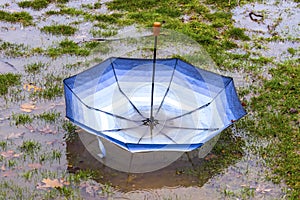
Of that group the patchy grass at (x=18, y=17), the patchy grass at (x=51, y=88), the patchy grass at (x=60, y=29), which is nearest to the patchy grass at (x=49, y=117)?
the patchy grass at (x=51, y=88)

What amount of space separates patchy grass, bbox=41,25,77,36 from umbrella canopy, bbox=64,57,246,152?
281 centimetres

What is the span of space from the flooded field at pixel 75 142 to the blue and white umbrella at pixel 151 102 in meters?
0.42

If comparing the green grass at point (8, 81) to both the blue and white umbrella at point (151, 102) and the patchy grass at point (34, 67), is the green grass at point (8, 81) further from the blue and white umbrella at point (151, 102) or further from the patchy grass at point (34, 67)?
the blue and white umbrella at point (151, 102)

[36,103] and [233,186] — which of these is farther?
[36,103]

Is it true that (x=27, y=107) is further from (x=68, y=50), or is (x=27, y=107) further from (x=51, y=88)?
(x=68, y=50)

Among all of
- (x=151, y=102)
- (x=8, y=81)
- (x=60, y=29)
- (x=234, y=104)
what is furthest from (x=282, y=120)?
(x=60, y=29)

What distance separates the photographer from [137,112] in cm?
527

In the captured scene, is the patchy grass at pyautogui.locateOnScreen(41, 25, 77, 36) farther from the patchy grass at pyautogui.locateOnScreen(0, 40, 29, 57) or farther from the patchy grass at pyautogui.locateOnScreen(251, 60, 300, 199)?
the patchy grass at pyautogui.locateOnScreen(251, 60, 300, 199)

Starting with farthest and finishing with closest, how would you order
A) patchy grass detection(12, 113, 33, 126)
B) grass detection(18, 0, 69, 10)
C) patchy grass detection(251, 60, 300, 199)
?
grass detection(18, 0, 69, 10), patchy grass detection(12, 113, 33, 126), patchy grass detection(251, 60, 300, 199)

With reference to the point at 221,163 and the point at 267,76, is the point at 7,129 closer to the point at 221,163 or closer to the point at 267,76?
the point at 221,163

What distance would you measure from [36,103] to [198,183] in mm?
2354

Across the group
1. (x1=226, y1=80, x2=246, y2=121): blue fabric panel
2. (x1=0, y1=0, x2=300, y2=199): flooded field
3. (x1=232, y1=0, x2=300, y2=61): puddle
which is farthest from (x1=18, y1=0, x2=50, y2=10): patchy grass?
(x1=226, y1=80, x2=246, y2=121): blue fabric panel

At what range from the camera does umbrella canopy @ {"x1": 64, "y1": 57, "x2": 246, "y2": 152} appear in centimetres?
503

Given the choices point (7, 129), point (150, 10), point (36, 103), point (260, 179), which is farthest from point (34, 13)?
point (260, 179)
